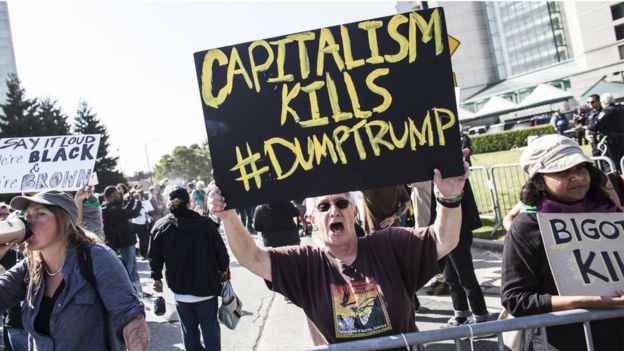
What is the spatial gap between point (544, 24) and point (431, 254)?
102525 mm

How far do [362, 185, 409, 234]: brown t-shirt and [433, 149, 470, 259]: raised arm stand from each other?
273 centimetres

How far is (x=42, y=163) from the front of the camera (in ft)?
20.2

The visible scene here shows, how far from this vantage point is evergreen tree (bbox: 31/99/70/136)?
3880 centimetres

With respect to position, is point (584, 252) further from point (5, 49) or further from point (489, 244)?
point (5, 49)

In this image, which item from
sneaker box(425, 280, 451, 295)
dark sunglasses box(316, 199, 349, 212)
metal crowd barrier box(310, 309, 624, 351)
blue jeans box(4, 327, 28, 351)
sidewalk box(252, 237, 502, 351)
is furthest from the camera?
sneaker box(425, 280, 451, 295)

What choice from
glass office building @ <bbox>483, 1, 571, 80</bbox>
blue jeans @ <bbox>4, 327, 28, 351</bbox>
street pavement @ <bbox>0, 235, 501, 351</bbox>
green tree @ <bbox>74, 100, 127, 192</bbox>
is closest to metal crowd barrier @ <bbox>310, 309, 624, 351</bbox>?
street pavement @ <bbox>0, 235, 501, 351</bbox>

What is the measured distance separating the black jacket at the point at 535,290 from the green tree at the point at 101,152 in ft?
133

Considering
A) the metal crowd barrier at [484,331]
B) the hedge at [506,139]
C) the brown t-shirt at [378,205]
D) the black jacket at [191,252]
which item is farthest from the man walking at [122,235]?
the hedge at [506,139]

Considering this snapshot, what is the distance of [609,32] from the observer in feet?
165

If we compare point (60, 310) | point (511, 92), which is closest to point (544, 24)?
point (511, 92)

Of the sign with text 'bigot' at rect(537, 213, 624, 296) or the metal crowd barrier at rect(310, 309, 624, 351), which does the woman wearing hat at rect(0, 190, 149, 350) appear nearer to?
the metal crowd barrier at rect(310, 309, 624, 351)

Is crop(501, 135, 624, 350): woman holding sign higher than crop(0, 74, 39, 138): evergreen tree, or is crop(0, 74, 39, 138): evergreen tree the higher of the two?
crop(0, 74, 39, 138): evergreen tree

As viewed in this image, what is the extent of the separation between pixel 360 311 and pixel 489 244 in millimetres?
6619

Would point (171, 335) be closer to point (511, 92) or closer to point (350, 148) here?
point (350, 148)
